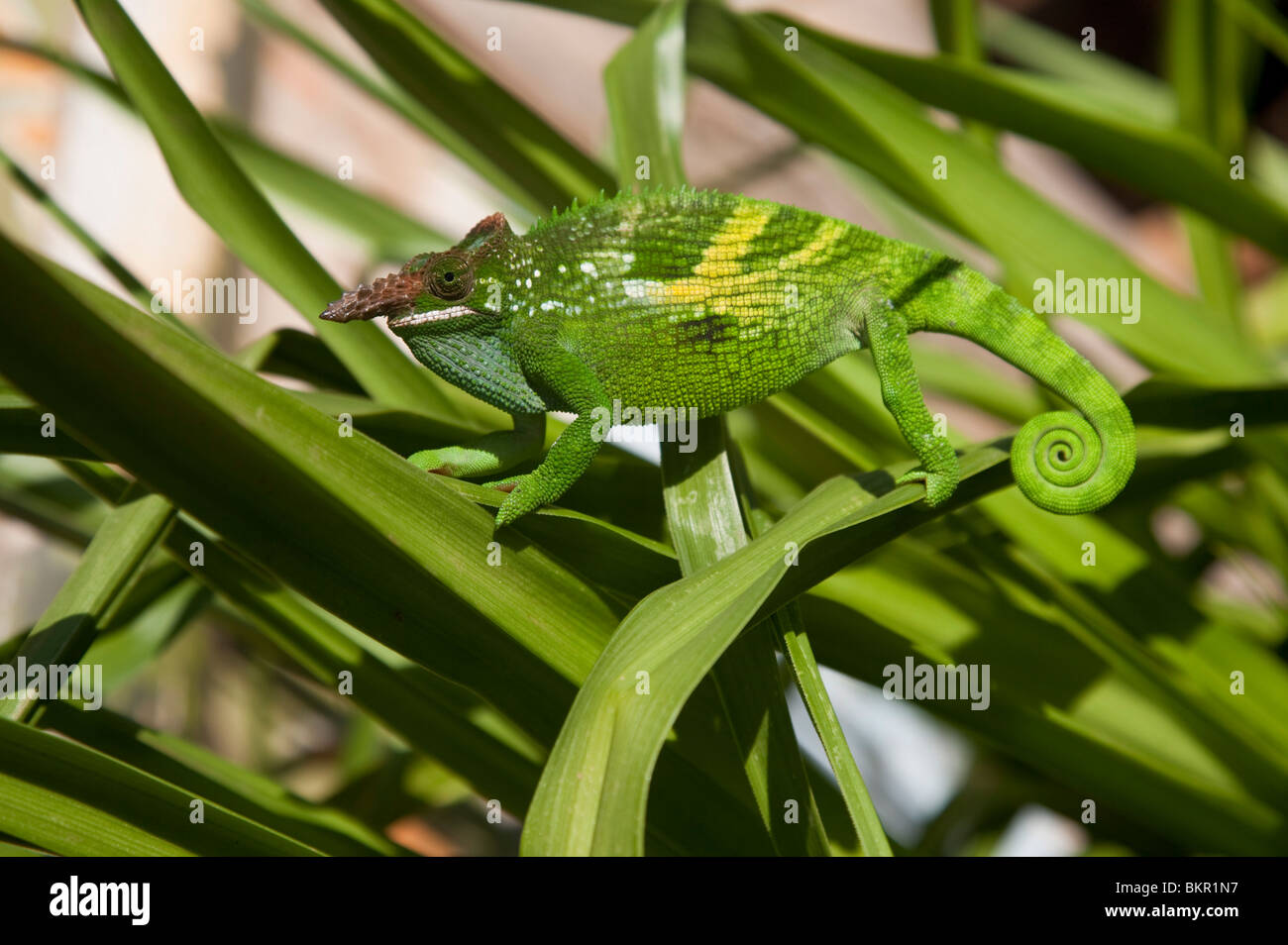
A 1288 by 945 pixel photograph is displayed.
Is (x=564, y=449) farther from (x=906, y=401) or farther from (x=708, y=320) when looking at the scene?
(x=906, y=401)

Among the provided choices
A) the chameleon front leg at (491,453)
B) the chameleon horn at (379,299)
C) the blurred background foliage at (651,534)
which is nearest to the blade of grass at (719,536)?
the blurred background foliage at (651,534)

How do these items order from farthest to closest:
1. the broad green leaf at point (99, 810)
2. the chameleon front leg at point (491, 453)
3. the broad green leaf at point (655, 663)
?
the chameleon front leg at point (491, 453)
the broad green leaf at point (99, 810)
the broad green leaf at point (655, 663)

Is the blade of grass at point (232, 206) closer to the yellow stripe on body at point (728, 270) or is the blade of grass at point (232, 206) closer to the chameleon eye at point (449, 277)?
the chameleon eye at point (449, 277)

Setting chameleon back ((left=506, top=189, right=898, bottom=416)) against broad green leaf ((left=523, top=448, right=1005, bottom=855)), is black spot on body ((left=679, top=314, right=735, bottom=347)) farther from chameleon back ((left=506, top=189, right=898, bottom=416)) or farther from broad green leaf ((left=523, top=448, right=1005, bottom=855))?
broad green leaf ((left=523, top=448, right=1005, bottom=855))

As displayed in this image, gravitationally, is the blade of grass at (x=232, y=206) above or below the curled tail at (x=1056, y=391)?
above
